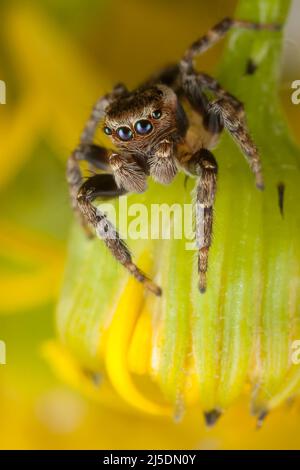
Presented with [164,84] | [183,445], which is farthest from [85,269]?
[183,445]

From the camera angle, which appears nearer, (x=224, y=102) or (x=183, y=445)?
(x=224, y=102)

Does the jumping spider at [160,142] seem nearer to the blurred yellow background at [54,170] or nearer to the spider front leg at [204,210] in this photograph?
the spider front leg at [204,210]

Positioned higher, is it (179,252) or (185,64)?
(185,64)

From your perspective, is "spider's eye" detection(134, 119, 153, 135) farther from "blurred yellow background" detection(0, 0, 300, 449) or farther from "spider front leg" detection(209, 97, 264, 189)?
"blurred yellow background" detection(0, 0, 300, 449)

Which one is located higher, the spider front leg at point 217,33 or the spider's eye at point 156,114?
the spider front leg at point 217,33

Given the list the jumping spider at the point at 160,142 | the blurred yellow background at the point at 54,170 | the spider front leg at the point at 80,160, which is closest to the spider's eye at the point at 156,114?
the jumping spider at the point at 160,142

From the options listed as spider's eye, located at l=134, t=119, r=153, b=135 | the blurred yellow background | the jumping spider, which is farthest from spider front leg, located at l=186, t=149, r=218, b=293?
the blurred yellow background

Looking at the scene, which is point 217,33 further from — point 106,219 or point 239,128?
point 106,219

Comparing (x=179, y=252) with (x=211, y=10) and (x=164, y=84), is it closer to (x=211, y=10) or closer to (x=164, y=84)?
(x=164, y=84)
